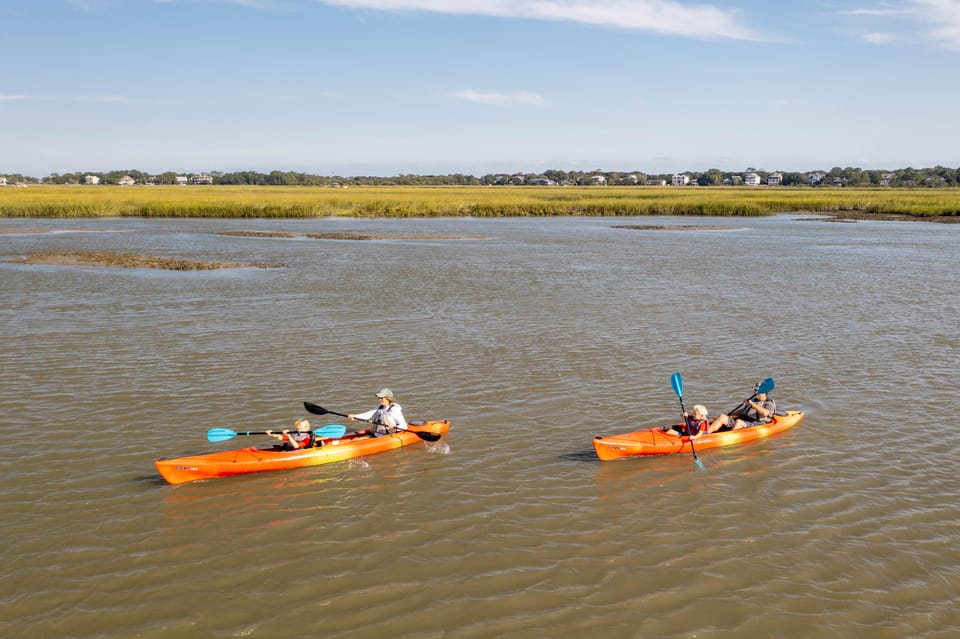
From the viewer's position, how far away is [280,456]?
33.6 feet

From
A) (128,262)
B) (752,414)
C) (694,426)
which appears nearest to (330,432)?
(694,426)

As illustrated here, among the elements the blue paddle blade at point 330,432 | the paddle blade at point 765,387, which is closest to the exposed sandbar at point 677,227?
the paddle blade at point 765,387

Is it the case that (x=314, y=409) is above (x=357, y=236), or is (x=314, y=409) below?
below

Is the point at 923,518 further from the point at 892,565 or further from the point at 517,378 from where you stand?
the point at 517,378

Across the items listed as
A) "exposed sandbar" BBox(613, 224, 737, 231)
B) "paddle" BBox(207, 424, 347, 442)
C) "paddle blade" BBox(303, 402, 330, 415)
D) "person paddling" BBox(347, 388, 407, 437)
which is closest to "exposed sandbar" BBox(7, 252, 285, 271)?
"paddle blade" BBox(303, 402, 330, 415)

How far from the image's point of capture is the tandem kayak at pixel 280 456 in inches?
384

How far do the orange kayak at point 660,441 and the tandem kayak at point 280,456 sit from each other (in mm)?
2552

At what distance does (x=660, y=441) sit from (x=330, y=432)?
15.8ft

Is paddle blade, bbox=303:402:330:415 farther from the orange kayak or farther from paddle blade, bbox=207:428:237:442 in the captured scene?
the orange kayak

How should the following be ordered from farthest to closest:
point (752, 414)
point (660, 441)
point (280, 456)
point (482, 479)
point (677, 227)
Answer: point (677, 227)
point (752, 414)
point (660, 441)
point (280, 456)
point (482, 479)

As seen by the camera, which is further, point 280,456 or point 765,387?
point 765,387

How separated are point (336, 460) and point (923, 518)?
7.65 meters

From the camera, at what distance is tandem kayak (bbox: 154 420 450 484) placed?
32.0 feet

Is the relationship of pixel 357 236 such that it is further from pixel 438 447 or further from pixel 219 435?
pixel 219 435
